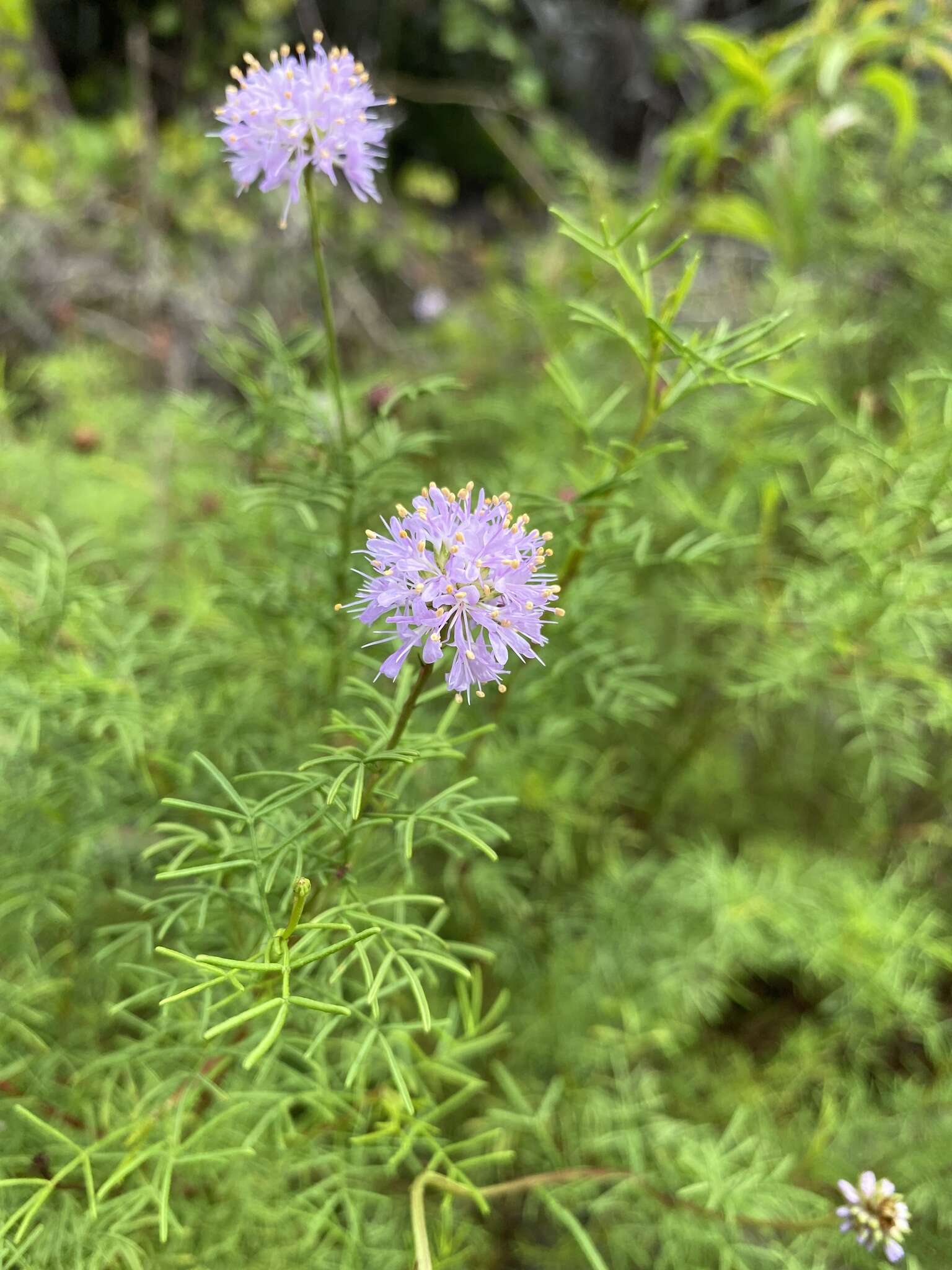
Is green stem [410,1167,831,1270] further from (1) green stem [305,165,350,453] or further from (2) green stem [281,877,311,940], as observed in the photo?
(1) green stem [305,165,350,453]

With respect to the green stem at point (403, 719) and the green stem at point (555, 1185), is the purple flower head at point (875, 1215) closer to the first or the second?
the green stem at point (555, 1185)

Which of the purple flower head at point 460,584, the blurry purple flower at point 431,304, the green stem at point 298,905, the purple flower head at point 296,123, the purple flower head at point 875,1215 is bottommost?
the purple flower head at point 875,1215

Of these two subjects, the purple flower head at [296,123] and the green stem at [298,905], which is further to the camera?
the purple flower head at [296,123]

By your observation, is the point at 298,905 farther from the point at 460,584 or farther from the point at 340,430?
the point at 340,430

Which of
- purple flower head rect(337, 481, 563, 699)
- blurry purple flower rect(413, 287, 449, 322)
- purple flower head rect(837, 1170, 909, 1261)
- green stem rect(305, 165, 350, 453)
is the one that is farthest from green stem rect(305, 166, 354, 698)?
blurry purple flower rect(413, 287, 449, 322)

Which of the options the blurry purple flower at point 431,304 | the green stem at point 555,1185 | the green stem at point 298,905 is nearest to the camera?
the green stem at point 298,905

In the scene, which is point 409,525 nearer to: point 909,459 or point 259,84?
point 259,84

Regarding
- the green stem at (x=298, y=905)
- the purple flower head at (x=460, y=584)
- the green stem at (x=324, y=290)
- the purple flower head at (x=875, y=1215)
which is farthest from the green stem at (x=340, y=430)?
the purple flower head at (x=875, y=1215)
